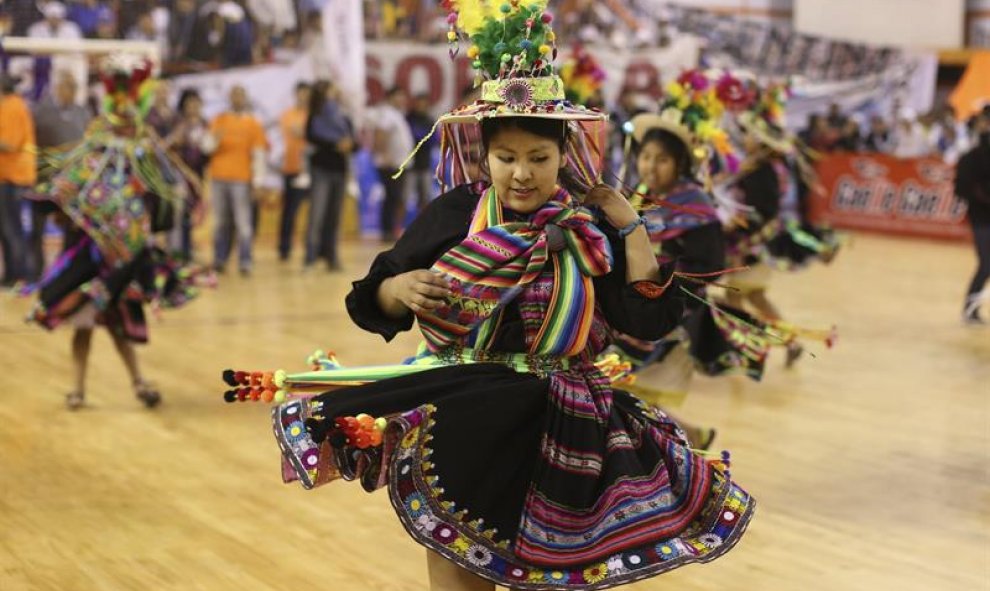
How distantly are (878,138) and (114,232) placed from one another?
536 inches

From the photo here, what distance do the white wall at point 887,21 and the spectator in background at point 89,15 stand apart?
11.4 m

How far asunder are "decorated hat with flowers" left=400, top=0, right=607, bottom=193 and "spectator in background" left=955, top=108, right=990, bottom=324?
7309 mm

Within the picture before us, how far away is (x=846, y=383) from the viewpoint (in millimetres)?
7699

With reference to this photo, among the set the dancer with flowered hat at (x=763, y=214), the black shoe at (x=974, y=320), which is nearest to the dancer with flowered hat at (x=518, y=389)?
the dancer with flowered hat at (x=763, y=214)

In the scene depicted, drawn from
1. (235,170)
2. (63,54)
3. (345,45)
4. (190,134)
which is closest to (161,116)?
(190,134)

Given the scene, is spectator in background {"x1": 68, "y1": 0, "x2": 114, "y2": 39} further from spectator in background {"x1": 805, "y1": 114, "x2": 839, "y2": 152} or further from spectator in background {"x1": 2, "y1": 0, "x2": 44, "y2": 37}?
spectator in background {"x1": 805, "y1": 114, "x2": 839, "y2": 152}

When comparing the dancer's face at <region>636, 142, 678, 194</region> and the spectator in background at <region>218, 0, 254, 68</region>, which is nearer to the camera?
the dancer's face at <region>636, 142, 678, 194</region>

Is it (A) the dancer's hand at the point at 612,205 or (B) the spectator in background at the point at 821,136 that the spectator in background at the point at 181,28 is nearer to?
(B) the spectator in background at the point at 821,136

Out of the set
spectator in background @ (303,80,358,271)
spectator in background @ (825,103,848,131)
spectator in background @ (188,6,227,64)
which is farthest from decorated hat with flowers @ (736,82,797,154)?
spectator in background @ (825,103,848,131)

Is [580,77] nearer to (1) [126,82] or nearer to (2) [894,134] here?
(1) [126,82]

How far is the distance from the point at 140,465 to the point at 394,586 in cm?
182

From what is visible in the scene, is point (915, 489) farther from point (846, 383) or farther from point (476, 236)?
point (476, 236)

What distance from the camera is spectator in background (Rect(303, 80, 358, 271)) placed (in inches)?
481

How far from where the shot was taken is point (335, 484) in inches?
214
